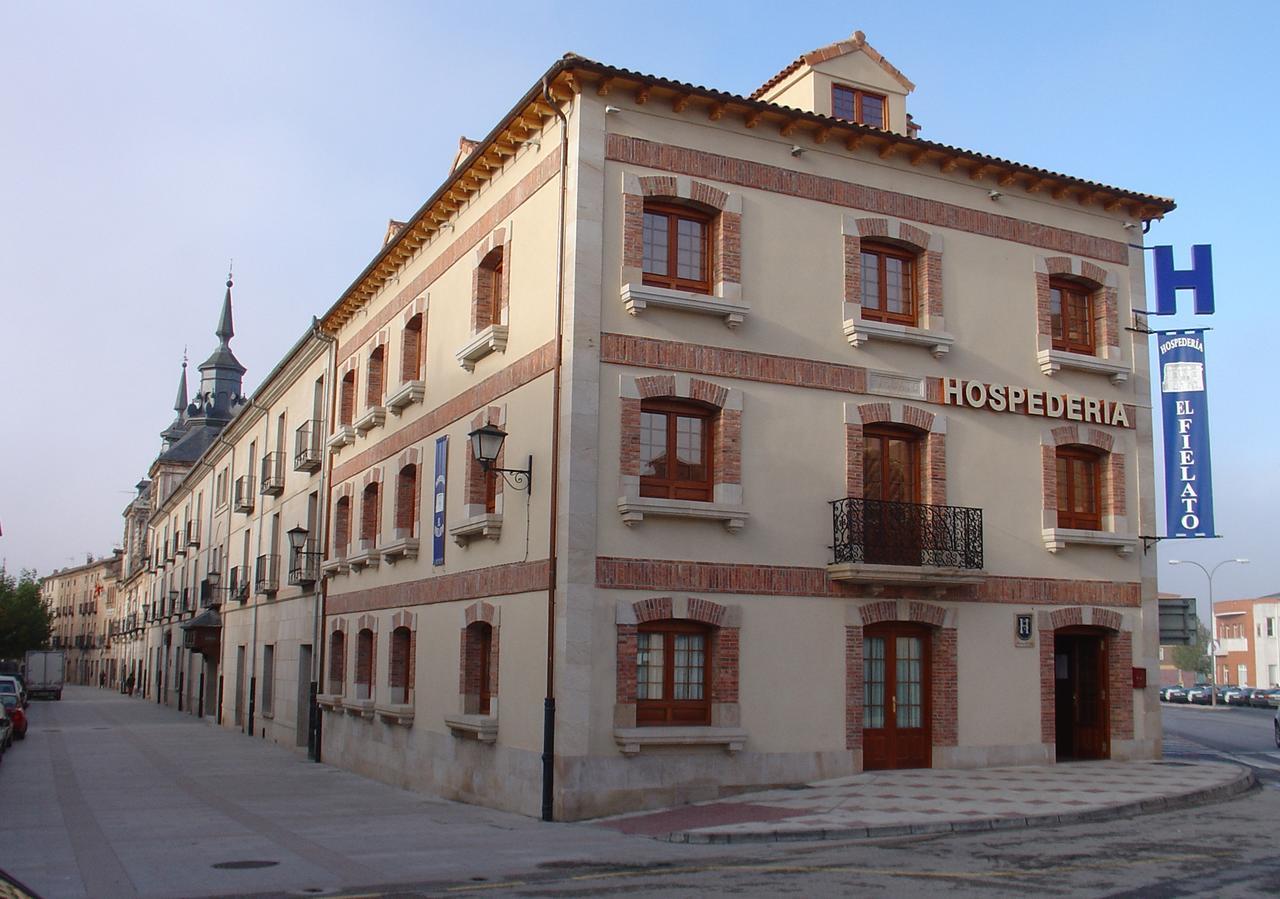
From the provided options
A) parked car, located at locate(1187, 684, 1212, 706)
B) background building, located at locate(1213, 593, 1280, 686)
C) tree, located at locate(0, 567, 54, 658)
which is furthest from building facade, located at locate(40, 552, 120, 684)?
background building, located at locate(1213, 593, 1280, 686)

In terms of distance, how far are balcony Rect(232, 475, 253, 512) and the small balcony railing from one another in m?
25.9

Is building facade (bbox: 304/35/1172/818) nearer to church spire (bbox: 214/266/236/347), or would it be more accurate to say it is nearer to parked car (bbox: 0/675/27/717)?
parked car (bbox: 0/675/27/717)

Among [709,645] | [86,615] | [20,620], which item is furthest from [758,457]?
[86,615]

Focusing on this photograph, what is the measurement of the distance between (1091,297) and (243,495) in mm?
28736

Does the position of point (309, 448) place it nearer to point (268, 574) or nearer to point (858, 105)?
point (268, 574)

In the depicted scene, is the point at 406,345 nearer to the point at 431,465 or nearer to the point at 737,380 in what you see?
the point at 431,465

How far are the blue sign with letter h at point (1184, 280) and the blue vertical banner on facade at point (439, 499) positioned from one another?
12.7 metres

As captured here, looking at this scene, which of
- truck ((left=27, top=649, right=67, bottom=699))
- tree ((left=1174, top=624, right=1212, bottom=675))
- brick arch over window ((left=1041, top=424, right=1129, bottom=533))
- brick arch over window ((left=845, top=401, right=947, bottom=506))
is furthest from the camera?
tree ((left=1174, top=624, right=1212, bottom=675))

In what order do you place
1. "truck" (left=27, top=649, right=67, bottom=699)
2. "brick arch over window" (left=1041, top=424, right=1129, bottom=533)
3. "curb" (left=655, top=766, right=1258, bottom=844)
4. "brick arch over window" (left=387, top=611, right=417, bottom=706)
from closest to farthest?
"curb" (left=655, top=766, right=1258, bottom=844) < "brick arch over window" (left=1041, top=424, right=1129, bottom=533) < "brick arch over window" (left=387, top=611, right=417, bottom=706) < "truck" (left=27, top=649, right=67, bottom=699)

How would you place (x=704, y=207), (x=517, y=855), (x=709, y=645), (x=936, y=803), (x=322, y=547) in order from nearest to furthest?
1. (x=517, y=855)
2. (x=936, y=803)
3. (x=709, y=645)
4. (x=704, y=207)
5. (x=322, y=547)

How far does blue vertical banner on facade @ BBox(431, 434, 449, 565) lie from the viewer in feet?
65.9

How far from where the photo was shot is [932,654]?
17938 millimetres

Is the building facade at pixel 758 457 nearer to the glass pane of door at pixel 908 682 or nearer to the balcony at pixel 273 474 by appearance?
the glass pane of door at pixel 908 682

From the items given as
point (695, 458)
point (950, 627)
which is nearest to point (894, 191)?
point (695, 458)
